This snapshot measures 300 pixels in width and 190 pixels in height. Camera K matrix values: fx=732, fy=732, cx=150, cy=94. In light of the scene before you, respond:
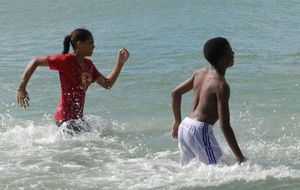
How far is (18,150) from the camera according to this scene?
288 inches

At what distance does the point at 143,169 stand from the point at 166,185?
61 centimetres

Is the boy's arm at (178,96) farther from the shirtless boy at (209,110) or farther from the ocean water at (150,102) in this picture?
the ocean water at (150,102)

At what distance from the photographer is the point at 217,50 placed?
5605 mm

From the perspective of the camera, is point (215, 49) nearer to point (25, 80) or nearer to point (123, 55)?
point (123, 55)

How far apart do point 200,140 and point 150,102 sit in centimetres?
402

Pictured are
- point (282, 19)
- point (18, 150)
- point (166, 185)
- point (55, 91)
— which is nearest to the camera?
point (166, 185)

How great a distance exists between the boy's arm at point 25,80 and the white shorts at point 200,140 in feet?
6.31

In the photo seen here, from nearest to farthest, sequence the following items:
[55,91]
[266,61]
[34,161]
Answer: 1. [34,161]
2. [55,91]
3. [266,61]

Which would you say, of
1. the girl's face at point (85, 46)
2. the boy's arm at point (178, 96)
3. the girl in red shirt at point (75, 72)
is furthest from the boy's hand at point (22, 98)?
the boy's arm at point (178, 96)

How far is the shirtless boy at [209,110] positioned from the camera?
5.56 metres

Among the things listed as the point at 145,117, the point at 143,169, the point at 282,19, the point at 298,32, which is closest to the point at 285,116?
the point at 145,117

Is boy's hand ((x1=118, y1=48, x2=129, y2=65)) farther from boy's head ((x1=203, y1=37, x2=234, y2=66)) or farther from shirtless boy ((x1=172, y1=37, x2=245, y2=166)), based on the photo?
boy's head ((x1=203, y1=37, x2=234, y2=66))

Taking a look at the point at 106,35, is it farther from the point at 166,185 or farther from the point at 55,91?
the point at 166,185

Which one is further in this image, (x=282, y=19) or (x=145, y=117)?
(x=282, y=19)
